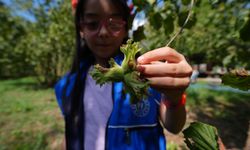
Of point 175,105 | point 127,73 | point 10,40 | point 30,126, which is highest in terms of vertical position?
point 10,40

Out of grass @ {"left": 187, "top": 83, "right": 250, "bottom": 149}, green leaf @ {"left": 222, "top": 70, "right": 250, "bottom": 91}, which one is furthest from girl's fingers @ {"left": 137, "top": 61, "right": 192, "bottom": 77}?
grass @ {"left": 187, "top": 83, "right": 250, "bottom": 149}

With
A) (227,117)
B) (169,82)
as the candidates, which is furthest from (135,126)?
(227,117)

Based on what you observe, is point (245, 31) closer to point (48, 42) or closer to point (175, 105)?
point (175, 105)

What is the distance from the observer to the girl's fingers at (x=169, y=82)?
2.20 ft

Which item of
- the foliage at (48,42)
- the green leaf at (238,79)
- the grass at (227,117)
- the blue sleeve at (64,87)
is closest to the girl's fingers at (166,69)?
the green leaf at (238,79)

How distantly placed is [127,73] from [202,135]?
0.20 meters

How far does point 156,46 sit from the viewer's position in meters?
1.30

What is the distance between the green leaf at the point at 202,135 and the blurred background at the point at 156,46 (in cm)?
11

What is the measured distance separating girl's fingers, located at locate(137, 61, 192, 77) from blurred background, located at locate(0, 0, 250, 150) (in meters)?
0.07

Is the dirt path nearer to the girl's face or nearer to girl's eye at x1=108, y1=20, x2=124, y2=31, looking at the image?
the girl's face

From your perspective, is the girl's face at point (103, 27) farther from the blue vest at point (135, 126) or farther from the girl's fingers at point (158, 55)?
the girl's fingers at point (158, 55)

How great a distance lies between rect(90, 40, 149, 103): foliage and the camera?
552mm

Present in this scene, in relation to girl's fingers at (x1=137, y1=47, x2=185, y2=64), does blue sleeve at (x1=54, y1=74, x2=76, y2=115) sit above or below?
below

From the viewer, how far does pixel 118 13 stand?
1326 millimetres
